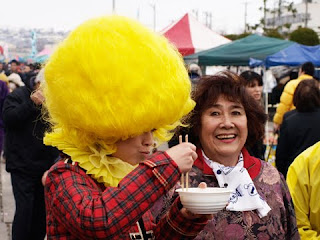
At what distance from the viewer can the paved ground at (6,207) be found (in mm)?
6975

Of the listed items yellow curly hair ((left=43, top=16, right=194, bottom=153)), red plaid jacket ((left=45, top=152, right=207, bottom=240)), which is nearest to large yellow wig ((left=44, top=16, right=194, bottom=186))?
yellow curly hair ((left=43, top=16, right=194, bottom=153))

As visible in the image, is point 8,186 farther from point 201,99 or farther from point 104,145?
point 104,145

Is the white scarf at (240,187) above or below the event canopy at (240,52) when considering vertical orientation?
above

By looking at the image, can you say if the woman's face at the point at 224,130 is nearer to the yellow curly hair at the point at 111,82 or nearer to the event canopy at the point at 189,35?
the yellow curly hair at the point at 111,82

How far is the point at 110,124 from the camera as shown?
77.3 inches

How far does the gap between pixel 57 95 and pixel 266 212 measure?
4.15 feet

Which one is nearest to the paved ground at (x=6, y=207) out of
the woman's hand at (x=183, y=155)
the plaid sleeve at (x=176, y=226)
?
the plaid sleeve at (x=176, y=226)

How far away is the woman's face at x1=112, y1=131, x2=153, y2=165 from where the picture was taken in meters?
2.10

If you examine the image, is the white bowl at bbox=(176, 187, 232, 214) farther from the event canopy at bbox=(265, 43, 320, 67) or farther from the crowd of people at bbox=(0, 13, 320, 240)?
the event canopy at bbox=(265, 43, 320, 67)

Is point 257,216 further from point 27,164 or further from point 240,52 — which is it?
point 240,52

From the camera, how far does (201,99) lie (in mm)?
3088

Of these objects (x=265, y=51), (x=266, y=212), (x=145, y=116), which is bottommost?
(x=265, y=51)

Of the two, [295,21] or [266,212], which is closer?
[266,212]

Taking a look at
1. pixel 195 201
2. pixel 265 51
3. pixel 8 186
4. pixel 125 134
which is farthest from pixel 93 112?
pixel 265 51
